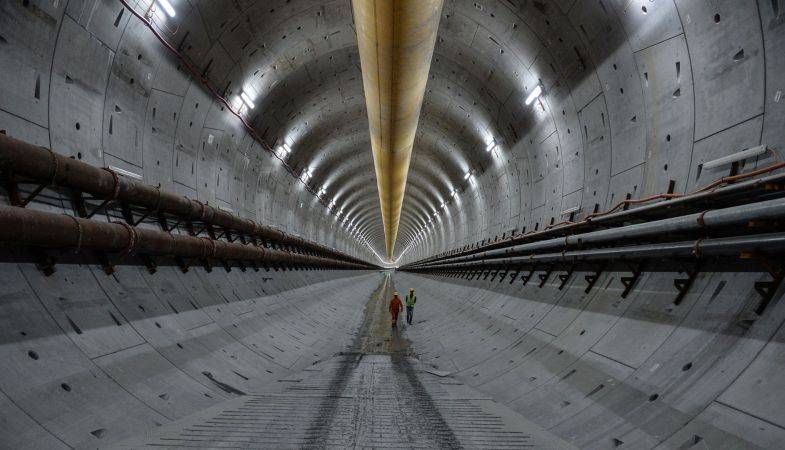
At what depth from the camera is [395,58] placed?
28.2ft

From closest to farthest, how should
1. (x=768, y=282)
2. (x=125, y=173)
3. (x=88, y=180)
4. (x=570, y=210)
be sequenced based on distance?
1. (x=768, y=282)
2. (x=88, y=180)
3. (x=125, y=173)
4. (x=570, y=210)

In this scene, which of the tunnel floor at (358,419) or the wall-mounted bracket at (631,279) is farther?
the wall-mounted bracket at (631,279)

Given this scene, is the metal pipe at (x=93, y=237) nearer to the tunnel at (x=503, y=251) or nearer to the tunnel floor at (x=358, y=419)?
the tunnel at (x=503, y=251)

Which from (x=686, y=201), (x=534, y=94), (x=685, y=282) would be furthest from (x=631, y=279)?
(x=534, y=94)

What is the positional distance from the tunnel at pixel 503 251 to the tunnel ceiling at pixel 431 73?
8 cm

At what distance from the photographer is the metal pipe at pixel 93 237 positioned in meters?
3.94

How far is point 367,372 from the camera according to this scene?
7625 millimetres

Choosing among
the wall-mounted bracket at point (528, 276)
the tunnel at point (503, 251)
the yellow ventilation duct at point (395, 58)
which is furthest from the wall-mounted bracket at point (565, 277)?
the yellow ventilation duct at point (395, 58)

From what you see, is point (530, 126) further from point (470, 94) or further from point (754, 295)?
point (754, 295)

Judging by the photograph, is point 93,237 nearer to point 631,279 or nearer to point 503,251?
point 631,279

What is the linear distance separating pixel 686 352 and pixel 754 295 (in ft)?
2.58

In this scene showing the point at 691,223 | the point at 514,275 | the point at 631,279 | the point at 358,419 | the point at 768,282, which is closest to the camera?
the point at 768,282

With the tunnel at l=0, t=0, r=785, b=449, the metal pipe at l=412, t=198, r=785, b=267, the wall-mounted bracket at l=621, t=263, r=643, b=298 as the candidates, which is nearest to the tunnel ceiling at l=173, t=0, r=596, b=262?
the tunnel at l=0, t=0, r=785, b=449

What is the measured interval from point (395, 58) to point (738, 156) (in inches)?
239
